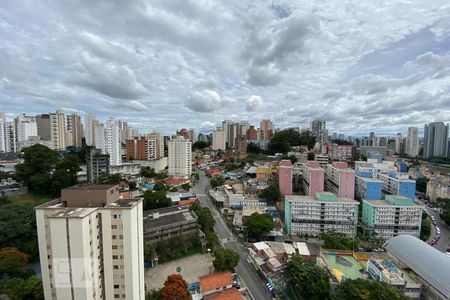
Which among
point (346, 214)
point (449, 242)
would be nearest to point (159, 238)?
point (346, 214)

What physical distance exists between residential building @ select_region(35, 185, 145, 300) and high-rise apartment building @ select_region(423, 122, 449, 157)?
65015 mm

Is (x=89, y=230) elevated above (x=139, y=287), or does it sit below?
above

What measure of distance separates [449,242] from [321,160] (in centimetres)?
1461

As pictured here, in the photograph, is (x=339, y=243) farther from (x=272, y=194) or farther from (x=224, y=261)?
(x=272, y=194)

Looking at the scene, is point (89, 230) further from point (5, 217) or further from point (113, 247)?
point (5, 217)

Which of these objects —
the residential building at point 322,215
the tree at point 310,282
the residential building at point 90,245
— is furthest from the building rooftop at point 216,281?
the residential building at point 322,215

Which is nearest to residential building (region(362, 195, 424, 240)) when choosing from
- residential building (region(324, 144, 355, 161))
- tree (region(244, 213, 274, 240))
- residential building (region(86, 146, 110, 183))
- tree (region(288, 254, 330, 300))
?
tree (region(244, 213, 274, 240))

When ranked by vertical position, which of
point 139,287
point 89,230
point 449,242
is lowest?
point 449,242

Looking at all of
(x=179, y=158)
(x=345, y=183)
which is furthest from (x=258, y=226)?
(x=179, y=158)

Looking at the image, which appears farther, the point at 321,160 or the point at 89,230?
the point at 321,160

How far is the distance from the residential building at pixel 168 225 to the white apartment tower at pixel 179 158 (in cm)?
1562

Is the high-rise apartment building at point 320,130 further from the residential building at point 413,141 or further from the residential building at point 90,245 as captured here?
the residential building at point 90,245

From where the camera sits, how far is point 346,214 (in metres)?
15.1

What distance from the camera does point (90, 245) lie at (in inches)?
240
